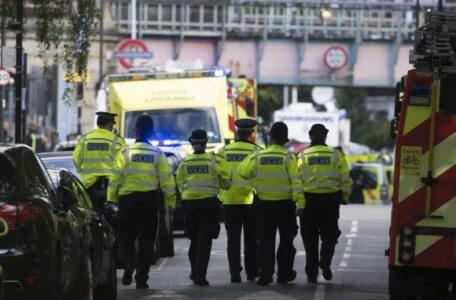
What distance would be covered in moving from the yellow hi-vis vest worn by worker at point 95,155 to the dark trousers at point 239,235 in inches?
65.0

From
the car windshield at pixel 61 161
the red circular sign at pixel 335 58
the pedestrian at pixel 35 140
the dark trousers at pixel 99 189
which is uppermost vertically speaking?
the car windshield at pixel 61 161

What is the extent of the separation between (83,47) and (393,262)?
11158 mm

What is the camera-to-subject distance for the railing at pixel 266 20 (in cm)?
5972

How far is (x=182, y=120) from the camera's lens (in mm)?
31297

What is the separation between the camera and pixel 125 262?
17250 millimetres

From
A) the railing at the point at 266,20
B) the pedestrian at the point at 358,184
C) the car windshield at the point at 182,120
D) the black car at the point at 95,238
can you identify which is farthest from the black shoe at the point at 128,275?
the railing at the point at 266,20

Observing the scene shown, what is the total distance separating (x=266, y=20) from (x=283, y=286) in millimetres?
43335

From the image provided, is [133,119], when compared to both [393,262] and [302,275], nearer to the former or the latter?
[302,275]

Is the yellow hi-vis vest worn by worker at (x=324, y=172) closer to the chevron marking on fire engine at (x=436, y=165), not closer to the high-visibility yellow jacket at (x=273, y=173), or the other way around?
the high-visibility yellow jacket at (x=273, y=173)

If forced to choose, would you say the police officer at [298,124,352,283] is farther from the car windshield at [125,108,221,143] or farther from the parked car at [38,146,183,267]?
the car windshield at [125,108,221,143]

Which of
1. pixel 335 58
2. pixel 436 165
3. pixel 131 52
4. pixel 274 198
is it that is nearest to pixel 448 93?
pixel 436 165

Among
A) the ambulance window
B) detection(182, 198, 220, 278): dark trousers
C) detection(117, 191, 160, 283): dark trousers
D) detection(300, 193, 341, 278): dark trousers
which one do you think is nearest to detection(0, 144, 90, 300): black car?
the ambulance window

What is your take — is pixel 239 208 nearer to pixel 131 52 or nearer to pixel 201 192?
pixel 201 192

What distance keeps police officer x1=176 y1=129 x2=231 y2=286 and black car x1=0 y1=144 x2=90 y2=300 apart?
553cm
